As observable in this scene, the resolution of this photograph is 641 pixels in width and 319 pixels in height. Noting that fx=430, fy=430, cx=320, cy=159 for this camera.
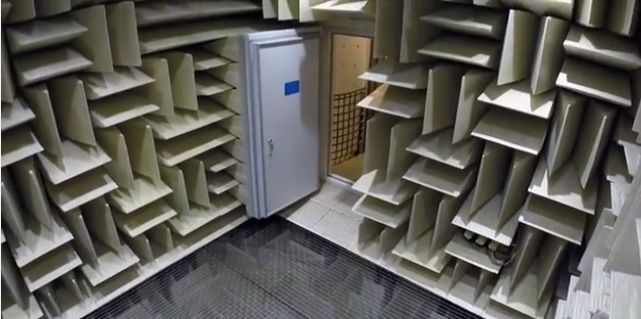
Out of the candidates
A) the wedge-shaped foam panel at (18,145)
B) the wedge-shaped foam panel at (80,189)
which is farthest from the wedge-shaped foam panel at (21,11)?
the wedge-shaped foam panel at (80,189)

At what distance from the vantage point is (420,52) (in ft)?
7.02

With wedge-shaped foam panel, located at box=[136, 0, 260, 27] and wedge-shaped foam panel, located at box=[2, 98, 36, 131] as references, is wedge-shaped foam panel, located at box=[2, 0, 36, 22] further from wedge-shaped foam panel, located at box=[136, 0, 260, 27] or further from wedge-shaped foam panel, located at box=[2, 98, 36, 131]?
wedge-shaped foam panel, located at box=[136, 0, 260, 27]

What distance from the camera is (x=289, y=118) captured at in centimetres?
290

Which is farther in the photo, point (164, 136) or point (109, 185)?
point (164, 136)

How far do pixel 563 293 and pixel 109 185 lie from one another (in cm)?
238

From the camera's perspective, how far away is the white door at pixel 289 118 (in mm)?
2676

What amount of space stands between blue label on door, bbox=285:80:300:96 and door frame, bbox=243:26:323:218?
226 mm

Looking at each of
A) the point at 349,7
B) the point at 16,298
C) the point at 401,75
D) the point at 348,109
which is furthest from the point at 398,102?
the point at 16,298

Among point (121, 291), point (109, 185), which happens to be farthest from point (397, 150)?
point (121, 291)

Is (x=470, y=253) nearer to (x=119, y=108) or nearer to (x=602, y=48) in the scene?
(x=602, y=48)

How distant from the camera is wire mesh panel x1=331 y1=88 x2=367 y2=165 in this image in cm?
388

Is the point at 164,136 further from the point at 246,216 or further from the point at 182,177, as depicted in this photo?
the point at 246,216

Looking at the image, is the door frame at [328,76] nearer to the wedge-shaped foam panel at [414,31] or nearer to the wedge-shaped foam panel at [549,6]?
the wedge-shaped foam panel at [414,31]

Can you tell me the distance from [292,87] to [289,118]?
21 centimetres
